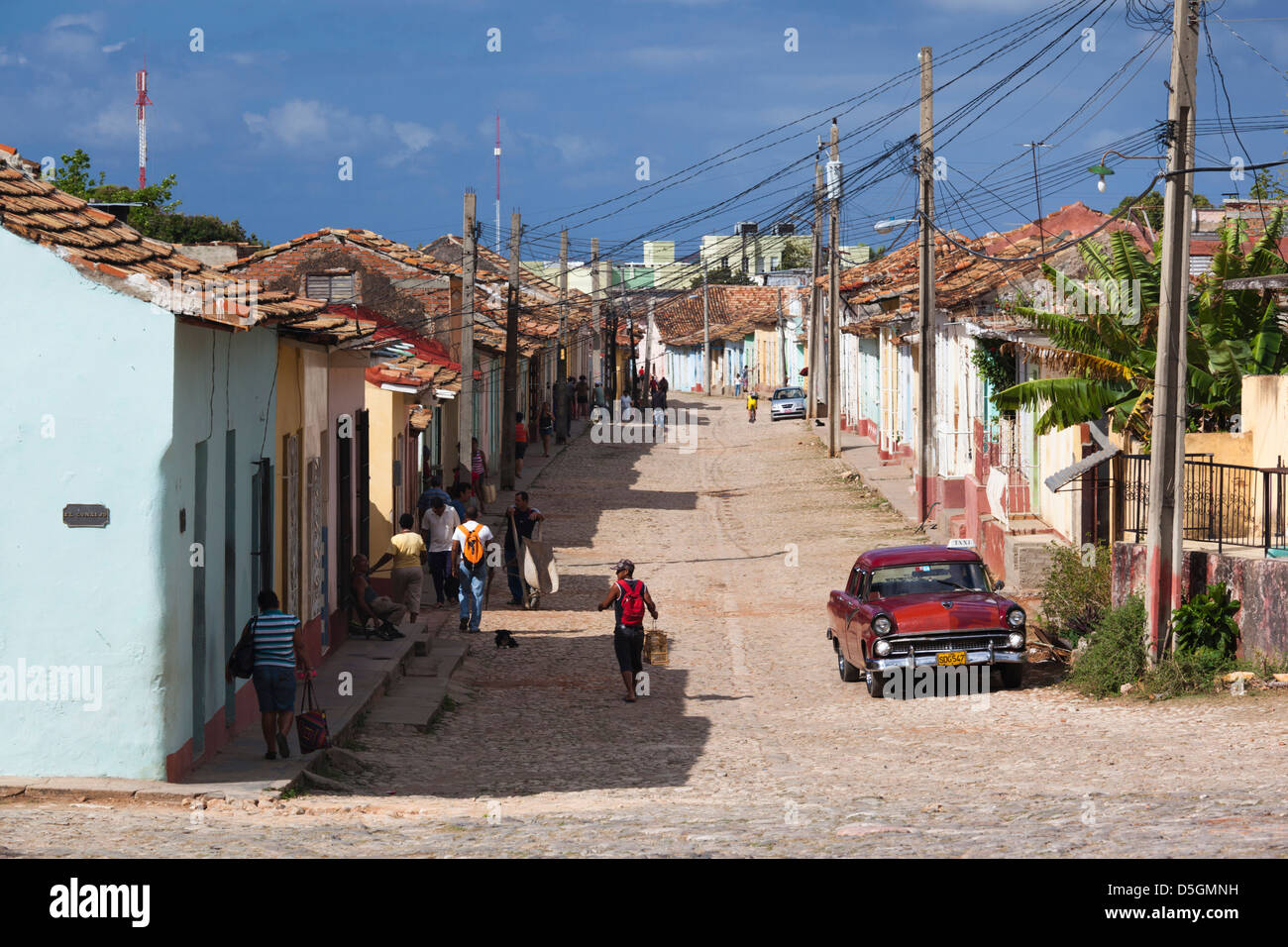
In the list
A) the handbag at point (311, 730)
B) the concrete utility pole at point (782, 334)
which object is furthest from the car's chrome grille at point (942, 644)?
the concrete utility pole at point (782, 334)

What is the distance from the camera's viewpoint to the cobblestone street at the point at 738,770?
30.3 feet

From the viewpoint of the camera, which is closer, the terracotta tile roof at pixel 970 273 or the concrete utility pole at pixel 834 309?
the terracotta tile roof at pixel 970 273

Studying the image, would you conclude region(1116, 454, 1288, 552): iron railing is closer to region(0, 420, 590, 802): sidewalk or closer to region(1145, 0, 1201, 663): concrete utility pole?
region(1145, 0, 1201, 663): concrete utility pole

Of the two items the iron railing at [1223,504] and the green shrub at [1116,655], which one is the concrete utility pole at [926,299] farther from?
the green shrub at [1116,655]

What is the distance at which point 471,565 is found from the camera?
20219mm

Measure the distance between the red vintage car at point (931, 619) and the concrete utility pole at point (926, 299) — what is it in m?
11.9

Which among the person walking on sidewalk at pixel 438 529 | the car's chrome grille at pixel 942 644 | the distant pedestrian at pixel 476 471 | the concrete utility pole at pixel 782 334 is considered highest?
the concrete utility pole at pixel 782 334

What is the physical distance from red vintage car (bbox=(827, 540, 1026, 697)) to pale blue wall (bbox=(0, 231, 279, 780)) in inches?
300

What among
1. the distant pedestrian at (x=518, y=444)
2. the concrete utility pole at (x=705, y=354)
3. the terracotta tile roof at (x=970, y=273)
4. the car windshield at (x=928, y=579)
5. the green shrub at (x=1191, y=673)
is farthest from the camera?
the concrete utility pole at (x=705, y=354)

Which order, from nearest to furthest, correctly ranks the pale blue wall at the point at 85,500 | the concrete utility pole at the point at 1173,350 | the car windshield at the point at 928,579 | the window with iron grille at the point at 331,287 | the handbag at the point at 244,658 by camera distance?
1. the pale blue wall at the point at 85,500
2. the handbag at the point at 244,658
3. the concrete utility pole at the point at 1173,350
4. the car windshield at the point at 928,579
5. the window with iron grille at the point at 331,287

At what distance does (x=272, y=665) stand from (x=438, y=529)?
9.56 metres

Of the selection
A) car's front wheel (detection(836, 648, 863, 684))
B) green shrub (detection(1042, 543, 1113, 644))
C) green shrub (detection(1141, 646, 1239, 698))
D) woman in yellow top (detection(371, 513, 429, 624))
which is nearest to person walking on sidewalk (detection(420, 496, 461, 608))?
woman in yellow top (detection(371, 513, 429, 624))

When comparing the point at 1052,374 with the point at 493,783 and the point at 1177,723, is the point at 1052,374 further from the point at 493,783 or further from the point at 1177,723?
the point at 493,783

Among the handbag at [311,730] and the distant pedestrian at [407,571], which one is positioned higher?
the distant pedestrian at [407,571]
